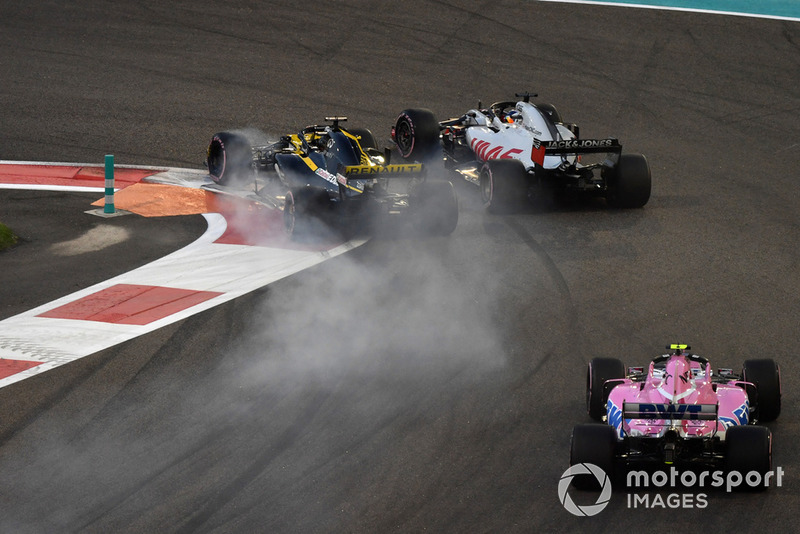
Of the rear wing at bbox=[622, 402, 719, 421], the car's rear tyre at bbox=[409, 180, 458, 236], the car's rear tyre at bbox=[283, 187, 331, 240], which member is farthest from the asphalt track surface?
the car's rear tyre at bbox=[283, 187, 331, 240]

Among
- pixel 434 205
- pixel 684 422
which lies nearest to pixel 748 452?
pixel 684 422

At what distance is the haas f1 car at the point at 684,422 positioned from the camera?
884 centimetres

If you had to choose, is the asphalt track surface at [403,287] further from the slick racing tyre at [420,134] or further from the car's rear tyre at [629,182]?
the slick racing tyre at [420,134]

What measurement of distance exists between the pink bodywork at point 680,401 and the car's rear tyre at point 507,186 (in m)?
6.22

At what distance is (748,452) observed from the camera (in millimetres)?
8734

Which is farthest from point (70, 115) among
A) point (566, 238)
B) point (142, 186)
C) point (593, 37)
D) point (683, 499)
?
point (683, 499)

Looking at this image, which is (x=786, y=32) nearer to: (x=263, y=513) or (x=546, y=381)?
(x=546, y=381)

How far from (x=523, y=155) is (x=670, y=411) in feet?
26.5

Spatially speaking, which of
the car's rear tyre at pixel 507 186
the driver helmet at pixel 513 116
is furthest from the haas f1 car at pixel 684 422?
the driver helmet at pixel 513 116

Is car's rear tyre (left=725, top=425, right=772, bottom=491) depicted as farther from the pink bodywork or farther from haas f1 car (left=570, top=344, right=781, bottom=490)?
the pink bodywork

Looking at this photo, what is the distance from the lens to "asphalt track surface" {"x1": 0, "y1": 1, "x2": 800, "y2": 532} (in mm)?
8961

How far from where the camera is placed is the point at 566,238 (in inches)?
595

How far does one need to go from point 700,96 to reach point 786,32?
14.5 ft

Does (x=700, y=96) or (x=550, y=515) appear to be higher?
(x=700, y=96)
